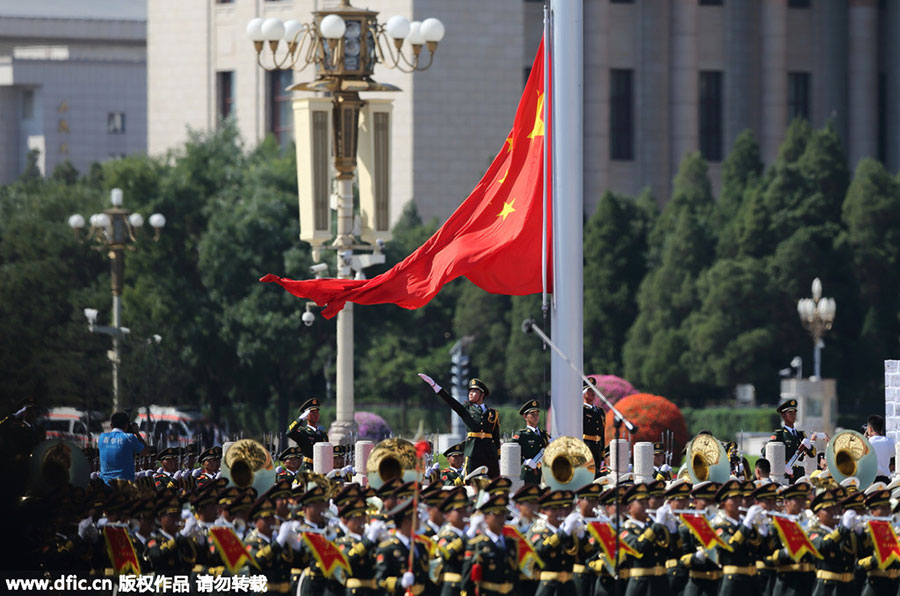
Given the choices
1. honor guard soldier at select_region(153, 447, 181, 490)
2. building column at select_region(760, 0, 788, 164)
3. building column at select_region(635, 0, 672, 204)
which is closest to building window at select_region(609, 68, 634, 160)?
building column at select_region(635, 0, 672, 204)

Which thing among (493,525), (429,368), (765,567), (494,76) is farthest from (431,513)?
(494,76)

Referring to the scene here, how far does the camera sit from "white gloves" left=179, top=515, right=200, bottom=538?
55.8 feet

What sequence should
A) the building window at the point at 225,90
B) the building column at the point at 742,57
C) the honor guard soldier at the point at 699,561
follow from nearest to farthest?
the honor guard soldier at the point at 699,561, the building window at the point at 225,90, the building column at the point at 742,57

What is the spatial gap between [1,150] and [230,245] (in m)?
50.6

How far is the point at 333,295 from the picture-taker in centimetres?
2248

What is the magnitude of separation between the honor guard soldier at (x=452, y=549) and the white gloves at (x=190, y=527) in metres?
2.11

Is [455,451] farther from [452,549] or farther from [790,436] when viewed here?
[452,549]

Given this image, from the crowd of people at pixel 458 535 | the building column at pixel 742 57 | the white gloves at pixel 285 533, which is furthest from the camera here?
the building column at pixel 742 57

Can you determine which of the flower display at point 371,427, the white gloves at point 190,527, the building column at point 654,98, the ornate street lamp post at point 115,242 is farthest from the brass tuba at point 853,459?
the building column at point 654,98

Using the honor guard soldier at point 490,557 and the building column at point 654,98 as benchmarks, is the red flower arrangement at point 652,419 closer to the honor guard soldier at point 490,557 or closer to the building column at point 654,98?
the honor guard soldier at point 490,557

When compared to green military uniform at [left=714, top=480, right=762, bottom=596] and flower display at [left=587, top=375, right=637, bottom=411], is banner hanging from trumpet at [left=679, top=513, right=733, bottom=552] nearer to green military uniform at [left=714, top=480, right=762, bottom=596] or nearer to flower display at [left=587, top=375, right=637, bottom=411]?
green military uniform at [left=714, top=480, right=762, bottom=596]

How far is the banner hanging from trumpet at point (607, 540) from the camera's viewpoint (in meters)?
17.1

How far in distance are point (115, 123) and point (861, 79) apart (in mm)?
40220

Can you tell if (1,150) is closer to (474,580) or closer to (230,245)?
(230,245)
